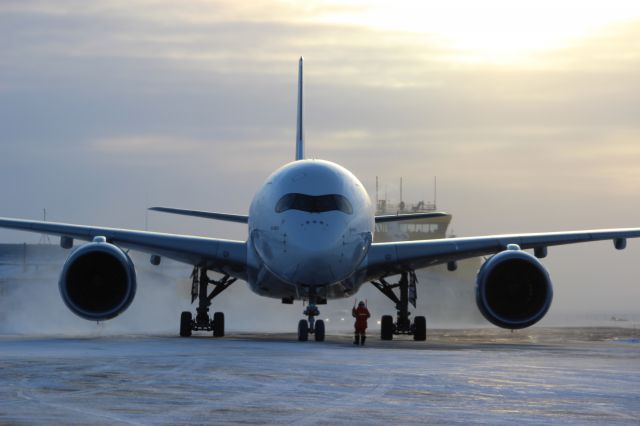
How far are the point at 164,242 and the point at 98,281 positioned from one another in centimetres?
237

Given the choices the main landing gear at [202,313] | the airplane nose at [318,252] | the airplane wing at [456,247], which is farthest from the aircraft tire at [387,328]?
the airplane nose at [318,252]

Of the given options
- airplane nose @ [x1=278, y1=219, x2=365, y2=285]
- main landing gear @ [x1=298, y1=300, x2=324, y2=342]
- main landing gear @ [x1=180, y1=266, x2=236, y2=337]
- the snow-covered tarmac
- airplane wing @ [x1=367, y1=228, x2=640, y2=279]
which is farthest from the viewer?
main landing gear @ [x1=180, y1=266, x2=236, y2=337]

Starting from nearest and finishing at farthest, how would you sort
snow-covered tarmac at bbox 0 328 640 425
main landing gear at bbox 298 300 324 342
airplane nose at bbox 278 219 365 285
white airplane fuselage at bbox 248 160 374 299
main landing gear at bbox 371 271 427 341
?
snow-covered tarmac at bbox 0 328 640 425
airplane nose at bbox 278 219 365 285
white airplane fuselage at bbox 248 160 374 299
main landing gear at bbox 298 300 324 342
main landing gear at bbox 371 271 427 341

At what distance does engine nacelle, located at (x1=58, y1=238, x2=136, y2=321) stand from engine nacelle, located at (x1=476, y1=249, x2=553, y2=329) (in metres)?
8.50

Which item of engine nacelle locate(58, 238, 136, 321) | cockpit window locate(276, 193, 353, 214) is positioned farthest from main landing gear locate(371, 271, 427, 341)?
engine nacelle locate(58, 238, 136, 321)

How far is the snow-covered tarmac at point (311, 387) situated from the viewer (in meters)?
11.5

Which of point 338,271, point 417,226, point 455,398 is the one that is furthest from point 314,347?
point 417,226

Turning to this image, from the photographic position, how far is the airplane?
28.0m

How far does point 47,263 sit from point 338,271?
58835 mm

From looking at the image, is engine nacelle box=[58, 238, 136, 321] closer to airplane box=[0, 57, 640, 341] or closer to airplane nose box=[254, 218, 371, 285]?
airplane box=[0, 57, 640, 341]

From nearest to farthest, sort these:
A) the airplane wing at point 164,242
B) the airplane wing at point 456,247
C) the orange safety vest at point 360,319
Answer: the orange safety vest at point 360,319 < the airplane wing at point 456,247 < the airplane wing at point 164,242

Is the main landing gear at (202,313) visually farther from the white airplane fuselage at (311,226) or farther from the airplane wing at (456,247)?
the airplane wing at (456,247)

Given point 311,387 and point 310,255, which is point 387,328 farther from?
point 311,387

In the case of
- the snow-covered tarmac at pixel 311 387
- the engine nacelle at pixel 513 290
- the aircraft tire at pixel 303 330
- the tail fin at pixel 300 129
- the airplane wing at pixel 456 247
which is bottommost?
→ the snow-covered tarmac at pixel 311 387
